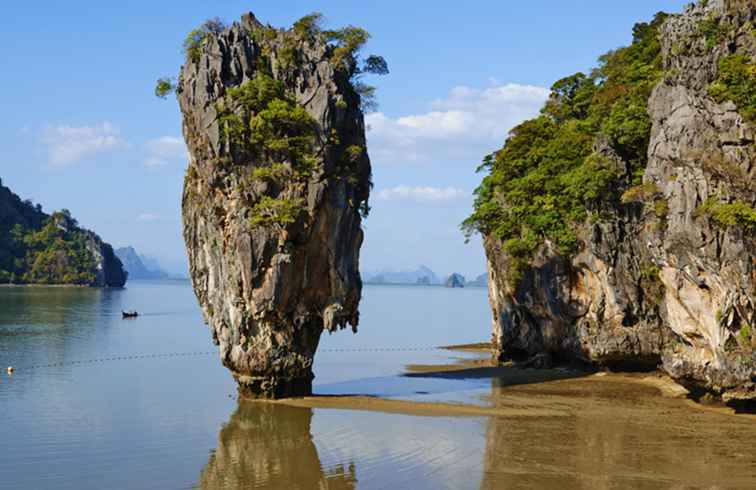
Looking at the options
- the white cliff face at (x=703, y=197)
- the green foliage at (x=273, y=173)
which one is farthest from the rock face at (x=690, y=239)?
the green foliage at (x=273, y=173)

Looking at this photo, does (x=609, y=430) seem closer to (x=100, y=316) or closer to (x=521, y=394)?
(x=521, y=394)

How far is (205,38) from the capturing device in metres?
34.6

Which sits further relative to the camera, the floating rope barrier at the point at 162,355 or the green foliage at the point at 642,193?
the floating rope barrier at the point at 162,355

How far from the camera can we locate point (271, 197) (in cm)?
3369

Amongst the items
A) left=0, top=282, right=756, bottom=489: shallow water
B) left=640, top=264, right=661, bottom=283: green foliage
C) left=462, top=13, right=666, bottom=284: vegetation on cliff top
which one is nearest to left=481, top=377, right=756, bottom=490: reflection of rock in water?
left=0, top=282, right=756, bottom=489: shallow water

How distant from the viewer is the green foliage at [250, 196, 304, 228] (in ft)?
107

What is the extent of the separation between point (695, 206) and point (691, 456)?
31.7 feet

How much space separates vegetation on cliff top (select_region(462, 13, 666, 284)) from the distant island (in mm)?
134622

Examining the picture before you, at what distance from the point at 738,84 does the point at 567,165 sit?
45.8 ft

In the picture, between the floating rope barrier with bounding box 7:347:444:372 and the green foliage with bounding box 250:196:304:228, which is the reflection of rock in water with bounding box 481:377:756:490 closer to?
the green foliage with bounding box 250:196:304:228

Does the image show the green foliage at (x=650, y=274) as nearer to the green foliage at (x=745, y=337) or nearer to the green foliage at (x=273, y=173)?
the green foliage at (x=745, y=337)

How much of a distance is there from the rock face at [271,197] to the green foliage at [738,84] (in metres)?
14.9

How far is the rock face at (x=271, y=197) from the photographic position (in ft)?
109

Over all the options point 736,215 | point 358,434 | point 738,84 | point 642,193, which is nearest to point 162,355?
point 358,434
